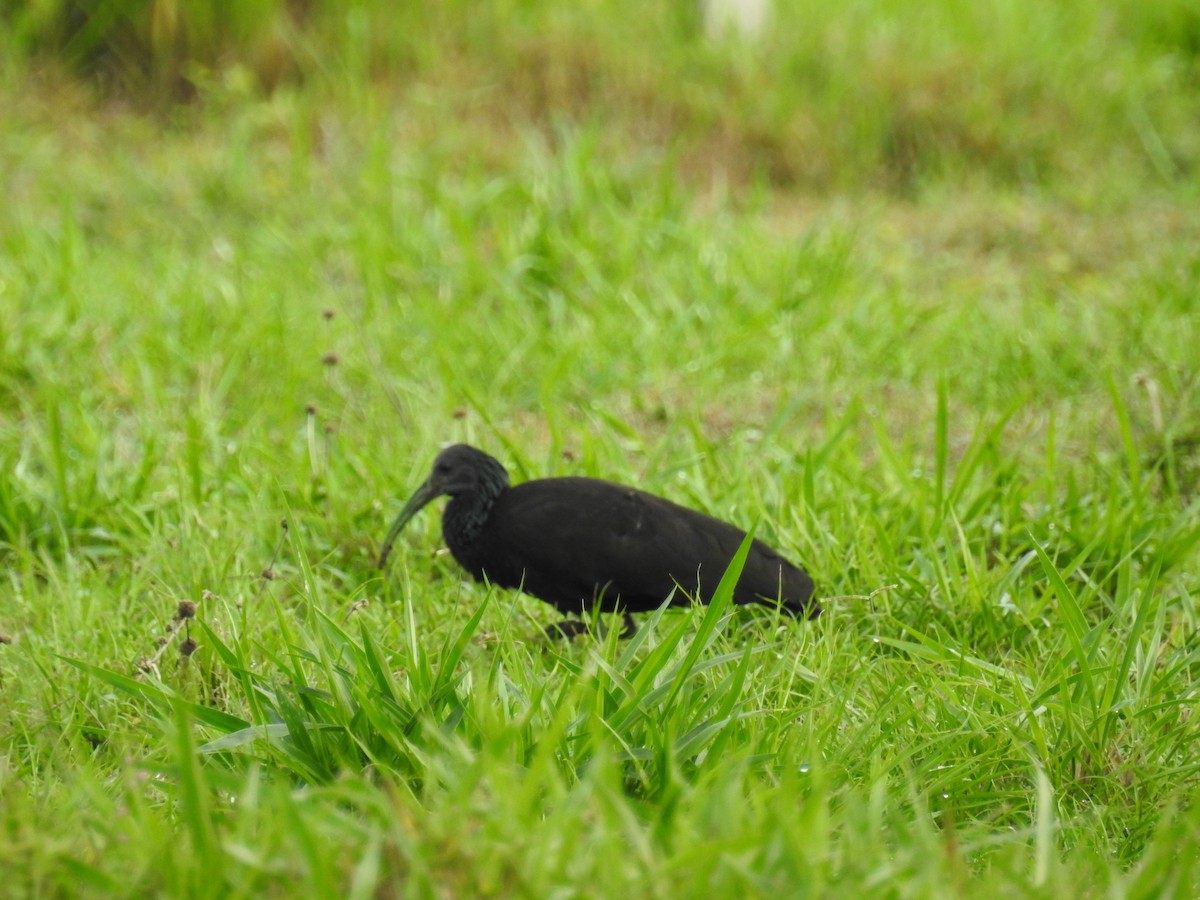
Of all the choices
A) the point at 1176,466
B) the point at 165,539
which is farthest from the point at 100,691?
the point at 1176,466

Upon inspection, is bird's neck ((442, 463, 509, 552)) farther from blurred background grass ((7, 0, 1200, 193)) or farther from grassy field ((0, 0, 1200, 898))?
blurred background grass ((7, 0, 1200, 193))

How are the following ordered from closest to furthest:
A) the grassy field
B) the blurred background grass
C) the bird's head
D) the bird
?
the grassy field, the bird, the bird's head, the blurred background grass

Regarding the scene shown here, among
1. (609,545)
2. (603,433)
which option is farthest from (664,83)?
(609,545)

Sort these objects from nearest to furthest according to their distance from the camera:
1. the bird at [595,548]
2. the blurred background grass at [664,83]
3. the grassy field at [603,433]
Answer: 1. the grassy field at [603,433]
2. the bird at [595,548]
3. the blurred background grass at [664,83]

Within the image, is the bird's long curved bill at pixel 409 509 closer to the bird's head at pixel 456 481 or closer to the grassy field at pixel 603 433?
the bird's head at pixel 456 481

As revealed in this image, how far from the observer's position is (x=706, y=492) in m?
3.71

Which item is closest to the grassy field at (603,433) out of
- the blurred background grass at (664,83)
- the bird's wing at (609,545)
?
the blurred background grass at (664,83)

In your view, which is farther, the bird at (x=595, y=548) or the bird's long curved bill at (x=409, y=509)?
the bird's long curved bill at (x=409, y=509)

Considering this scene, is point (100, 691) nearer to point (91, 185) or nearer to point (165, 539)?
point (165, 539)

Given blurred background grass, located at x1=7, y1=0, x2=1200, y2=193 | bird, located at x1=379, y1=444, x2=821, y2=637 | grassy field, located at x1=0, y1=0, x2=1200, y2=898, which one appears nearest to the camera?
grassy field, located at x1=0, y1=0, x2=1200, y2=898

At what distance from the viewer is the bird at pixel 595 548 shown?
122 inches

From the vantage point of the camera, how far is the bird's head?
3.32m

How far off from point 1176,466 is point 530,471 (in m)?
2.00

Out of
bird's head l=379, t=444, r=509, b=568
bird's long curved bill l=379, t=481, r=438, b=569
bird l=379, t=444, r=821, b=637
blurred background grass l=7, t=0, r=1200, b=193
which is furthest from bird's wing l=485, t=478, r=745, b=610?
blurred background grass l=7, t=0, r=1200, b=193
